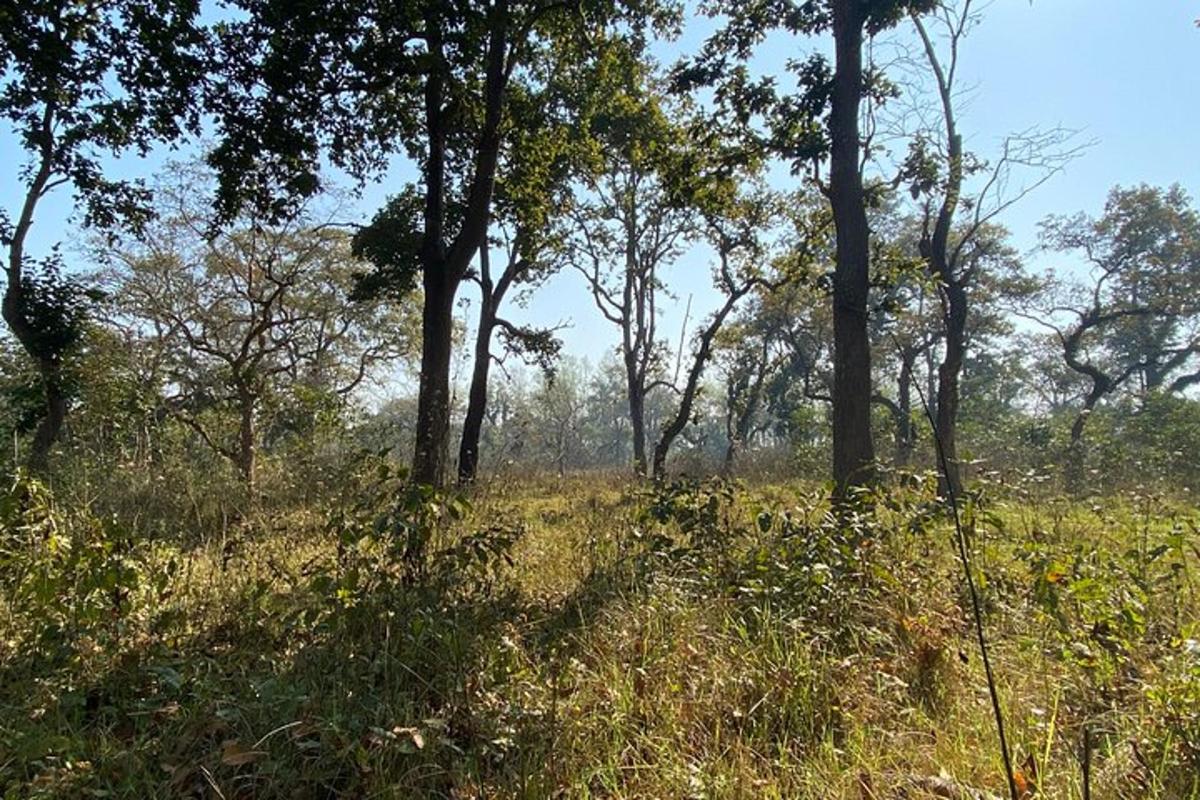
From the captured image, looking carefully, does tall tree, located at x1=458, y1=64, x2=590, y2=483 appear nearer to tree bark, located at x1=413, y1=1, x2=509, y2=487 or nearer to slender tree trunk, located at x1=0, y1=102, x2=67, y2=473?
tree bark, located at x1=413, y1=1, x2=509, y2=487

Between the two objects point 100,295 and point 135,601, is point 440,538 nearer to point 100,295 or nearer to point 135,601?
point 135,601

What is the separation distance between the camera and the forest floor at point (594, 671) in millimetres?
1839

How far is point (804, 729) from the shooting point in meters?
2.10

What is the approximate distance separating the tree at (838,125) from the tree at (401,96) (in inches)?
61.9

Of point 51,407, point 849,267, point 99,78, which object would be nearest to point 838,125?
point 849,267

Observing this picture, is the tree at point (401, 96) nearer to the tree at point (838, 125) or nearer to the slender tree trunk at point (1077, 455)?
the tree at point (838, 125)

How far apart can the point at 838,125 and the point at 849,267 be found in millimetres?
1658


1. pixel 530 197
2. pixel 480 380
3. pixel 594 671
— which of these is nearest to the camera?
pixel 594 671

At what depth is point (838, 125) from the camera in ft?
20.5

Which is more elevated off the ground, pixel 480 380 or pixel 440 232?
pixel 440 232

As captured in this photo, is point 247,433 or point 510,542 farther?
point 247,433

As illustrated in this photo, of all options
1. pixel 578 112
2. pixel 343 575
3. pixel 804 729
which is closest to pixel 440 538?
pixel 343 575

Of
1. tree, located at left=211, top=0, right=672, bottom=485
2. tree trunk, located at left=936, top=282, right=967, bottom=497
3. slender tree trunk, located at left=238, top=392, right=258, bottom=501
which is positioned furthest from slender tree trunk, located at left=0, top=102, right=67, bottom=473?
tree trunk, located at left=936, top=282, right=967, bottom=497

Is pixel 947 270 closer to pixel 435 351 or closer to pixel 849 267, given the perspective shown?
pixel 849 267
